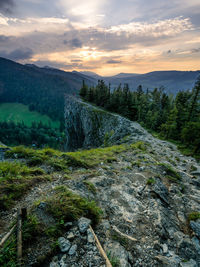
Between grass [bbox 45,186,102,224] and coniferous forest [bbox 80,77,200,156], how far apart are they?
63.6 feet

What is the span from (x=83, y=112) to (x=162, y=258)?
4755cm

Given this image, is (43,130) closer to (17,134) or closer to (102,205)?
(17,134)

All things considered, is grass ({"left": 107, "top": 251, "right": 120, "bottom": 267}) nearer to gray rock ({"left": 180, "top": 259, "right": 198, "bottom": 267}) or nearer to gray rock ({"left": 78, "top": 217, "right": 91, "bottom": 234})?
gray rock ({"left": 78, "top": 217, "right": 91, "bottom": 234})

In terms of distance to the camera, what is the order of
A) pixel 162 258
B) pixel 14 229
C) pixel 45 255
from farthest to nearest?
pixel 162 258 < pixel 14 229 < pixel 45 255

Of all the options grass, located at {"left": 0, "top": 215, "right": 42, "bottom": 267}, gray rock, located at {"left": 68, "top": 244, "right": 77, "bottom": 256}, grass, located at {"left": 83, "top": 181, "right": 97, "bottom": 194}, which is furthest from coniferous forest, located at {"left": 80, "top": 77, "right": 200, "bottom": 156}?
grass, located at {"left": 0, "top": 215, "right": 42, "bottom": 267}

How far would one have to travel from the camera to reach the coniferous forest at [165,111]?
22.5 meters

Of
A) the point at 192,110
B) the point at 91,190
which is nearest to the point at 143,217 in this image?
the point at 91,190

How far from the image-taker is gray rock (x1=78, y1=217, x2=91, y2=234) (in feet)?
12.7

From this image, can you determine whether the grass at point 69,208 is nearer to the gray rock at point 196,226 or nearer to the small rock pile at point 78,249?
the small rock pile at point 78,249

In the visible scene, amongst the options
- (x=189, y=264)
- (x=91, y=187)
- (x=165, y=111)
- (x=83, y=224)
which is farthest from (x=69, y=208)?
(x=165, y=111)

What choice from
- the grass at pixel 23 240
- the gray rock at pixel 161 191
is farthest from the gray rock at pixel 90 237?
the gray rock at pixel 161 191

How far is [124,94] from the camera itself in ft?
160

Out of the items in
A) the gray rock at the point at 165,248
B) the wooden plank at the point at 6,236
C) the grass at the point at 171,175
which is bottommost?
the grass at the point at 171,175

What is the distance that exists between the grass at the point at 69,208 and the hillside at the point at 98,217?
0.02 meters
